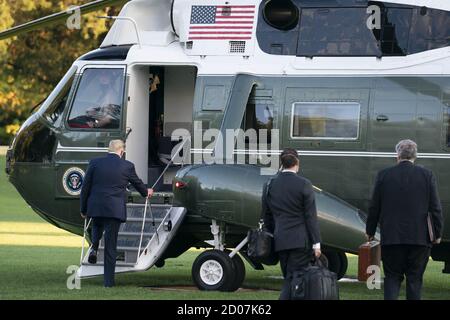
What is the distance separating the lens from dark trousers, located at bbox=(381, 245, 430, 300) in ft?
38.9

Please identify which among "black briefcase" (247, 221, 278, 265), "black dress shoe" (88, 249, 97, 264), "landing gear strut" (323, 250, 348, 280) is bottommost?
"landing gear strut" (323, 250, 348, 280)

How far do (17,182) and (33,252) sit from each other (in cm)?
561

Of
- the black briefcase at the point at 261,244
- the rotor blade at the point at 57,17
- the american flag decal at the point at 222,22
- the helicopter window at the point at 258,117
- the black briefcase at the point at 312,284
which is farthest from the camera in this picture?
the rotor blade at the point at 57,17

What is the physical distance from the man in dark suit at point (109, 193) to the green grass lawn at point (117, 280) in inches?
24.1

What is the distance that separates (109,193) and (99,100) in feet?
5.90

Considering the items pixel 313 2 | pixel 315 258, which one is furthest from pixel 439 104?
pixel 315 258

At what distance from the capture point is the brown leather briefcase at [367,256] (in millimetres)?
12773

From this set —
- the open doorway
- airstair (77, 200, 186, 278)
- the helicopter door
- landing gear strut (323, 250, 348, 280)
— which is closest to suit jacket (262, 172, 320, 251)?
airstair (77, 200, 186, 278)

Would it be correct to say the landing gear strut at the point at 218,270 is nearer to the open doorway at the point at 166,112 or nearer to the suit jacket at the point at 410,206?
the open doorway at the point at 166,112

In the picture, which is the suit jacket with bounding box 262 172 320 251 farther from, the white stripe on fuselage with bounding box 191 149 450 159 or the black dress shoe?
the black dress shoe

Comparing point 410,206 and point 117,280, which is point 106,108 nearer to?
point 117,280

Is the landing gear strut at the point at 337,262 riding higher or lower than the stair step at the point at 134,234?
lower

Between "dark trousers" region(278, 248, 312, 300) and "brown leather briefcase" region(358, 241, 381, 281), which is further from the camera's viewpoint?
"brown leather briefcase" region(358, 241, 381, 281)

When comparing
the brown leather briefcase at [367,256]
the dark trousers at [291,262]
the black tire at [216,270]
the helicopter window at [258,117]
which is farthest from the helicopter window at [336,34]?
the dark trousers at [291,262]
